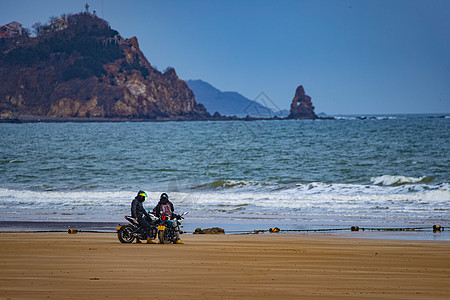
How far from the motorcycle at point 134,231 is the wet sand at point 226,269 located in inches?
9.4

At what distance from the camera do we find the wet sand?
326 inches

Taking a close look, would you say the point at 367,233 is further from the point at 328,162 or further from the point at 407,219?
the point at 328,162

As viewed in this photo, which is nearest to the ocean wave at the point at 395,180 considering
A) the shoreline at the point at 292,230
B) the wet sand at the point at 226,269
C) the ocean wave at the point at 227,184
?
the ocean wave at the point at 227,184

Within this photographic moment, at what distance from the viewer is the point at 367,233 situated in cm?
1587

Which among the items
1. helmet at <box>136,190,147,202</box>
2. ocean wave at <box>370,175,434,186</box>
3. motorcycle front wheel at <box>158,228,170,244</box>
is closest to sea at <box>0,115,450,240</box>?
ocean wave at <box>370,175,434,186</box>

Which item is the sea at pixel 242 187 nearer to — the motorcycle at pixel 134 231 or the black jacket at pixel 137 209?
the motorcycle at pixel 134 231

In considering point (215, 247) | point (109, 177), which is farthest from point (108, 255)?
point (109, 177)

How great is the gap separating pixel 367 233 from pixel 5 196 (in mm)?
18590

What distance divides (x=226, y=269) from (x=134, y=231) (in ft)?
14.7

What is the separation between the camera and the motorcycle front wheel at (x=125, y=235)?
45.6ft

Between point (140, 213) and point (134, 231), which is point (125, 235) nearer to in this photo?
point (134, 231)

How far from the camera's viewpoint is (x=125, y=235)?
14.0 metres

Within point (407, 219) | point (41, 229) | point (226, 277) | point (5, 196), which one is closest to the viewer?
point (226, 277)

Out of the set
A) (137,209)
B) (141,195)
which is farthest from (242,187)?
(141,195)
